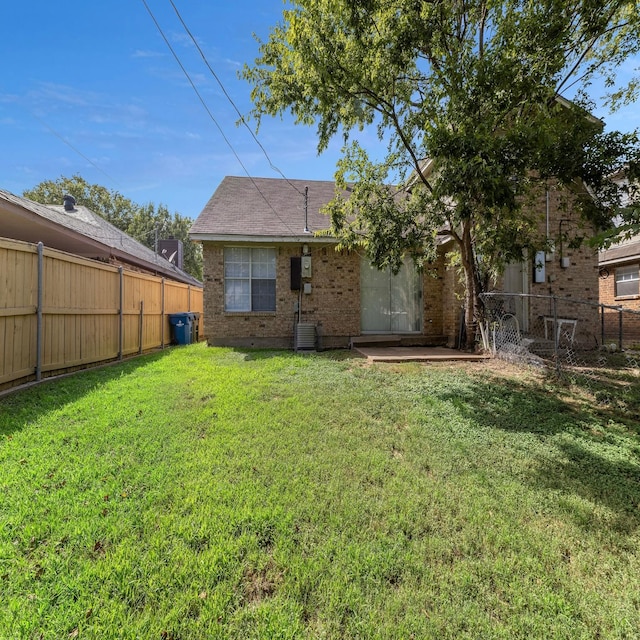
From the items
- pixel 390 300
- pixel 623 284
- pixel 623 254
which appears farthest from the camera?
pixel 623 284

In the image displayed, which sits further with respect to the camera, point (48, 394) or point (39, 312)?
point (39, 312)

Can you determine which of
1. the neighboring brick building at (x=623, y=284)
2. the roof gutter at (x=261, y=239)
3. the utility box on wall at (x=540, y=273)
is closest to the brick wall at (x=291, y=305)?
the roof gutter at (x=261, y=239)

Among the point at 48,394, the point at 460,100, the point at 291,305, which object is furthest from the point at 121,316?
the point at 460,100

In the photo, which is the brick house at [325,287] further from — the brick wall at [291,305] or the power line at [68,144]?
the power line at [68,144]

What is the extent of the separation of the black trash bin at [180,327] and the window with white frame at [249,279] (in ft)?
8.92

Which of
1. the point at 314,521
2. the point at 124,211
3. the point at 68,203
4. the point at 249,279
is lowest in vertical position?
the point at 314,521

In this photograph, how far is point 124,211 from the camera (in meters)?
34.4

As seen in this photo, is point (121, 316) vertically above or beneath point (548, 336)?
above

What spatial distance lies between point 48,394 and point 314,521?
4.57 meters

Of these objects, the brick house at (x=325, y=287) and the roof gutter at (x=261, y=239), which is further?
the brick house at (x=325, y=287)

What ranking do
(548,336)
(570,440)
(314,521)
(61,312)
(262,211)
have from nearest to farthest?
(314,521) → (570,440) → (61,312) → (548,336) → (262,211)

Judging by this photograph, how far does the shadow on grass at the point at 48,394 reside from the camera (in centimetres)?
396

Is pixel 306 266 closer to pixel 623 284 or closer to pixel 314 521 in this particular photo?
pixel 314 521

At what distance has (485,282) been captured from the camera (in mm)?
8000
